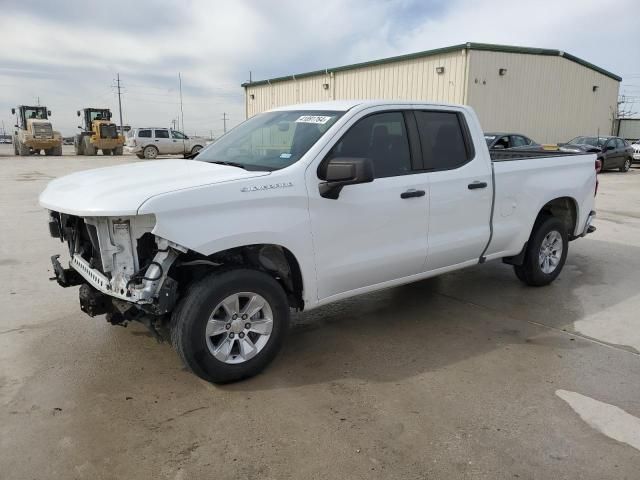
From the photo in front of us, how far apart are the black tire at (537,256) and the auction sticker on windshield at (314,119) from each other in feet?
9.41

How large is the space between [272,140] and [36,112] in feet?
135

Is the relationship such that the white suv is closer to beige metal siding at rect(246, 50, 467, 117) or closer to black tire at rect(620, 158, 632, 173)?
beige metal siding at rect(246, 50, 467, 117)

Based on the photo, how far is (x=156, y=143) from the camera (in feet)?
99.8

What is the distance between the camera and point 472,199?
4750 mm

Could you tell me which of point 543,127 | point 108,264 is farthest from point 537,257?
point 543,127

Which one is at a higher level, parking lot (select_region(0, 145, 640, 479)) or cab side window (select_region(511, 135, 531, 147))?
cab side window (select_region(511, 135, 531, 147))

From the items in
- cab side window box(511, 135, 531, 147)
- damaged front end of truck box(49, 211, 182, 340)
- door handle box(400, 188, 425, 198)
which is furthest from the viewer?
cab side window box(511, 135, 531, 147)

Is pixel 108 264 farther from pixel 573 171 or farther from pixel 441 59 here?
pixel 441 59

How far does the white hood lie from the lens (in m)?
3.13

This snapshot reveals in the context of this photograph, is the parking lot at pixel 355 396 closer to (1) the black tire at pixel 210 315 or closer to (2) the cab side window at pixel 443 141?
(1) the black tire at pixel 210 315

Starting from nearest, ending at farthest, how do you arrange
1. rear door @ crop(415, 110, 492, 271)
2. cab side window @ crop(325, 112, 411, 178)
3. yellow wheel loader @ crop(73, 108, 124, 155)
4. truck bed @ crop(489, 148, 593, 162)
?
cab side window @ crop(325, 112, 411, 178)
rear door @ crop(415, 110, 492, 271)
truck bed @ crop(489, 148, 593, 162)
yellow wheel loader @ crop(73, 108, 124, 155)

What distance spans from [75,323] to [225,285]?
7.05ft

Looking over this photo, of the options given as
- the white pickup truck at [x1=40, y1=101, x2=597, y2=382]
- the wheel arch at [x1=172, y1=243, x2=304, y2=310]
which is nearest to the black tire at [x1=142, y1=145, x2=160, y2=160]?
the white pickup truck at [x1=40, y1=101, x2=597, y2=382]

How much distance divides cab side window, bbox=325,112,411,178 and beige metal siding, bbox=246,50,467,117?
1672 centimetres
